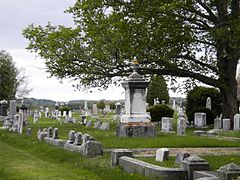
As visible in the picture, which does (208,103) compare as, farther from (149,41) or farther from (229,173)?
(229,173)

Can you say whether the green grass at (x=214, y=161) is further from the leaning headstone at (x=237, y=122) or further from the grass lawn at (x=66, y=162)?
the leaning headstone at (x=237, y=122)

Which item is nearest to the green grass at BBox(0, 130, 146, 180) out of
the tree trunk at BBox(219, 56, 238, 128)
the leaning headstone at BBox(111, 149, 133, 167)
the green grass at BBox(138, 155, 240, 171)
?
the leaning headstone at BBox(111, 149, 133, 167)

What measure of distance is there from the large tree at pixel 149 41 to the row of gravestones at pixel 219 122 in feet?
2.49

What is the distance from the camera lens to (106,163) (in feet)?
45.8

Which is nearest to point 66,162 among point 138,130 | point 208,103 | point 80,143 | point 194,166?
point 80,143

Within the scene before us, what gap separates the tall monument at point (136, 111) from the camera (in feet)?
76.1

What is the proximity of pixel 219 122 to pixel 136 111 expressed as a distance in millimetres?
9282

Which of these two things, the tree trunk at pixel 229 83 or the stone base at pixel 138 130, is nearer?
the stone base at pixel 138 130

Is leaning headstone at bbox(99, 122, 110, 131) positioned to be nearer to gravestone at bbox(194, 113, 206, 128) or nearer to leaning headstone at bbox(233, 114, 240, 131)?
gravestone at bbox(194, 113, 206, 128)

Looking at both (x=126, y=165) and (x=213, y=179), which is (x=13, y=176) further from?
(x=213, y=179)

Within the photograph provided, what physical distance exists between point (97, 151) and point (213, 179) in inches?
294

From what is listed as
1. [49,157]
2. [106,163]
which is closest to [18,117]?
[49,157]

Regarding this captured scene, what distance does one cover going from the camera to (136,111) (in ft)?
78.7

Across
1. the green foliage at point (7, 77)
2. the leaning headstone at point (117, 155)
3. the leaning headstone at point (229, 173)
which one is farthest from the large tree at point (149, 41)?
the green foliage at point (7, 77)
